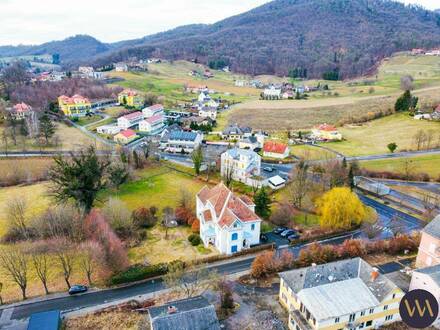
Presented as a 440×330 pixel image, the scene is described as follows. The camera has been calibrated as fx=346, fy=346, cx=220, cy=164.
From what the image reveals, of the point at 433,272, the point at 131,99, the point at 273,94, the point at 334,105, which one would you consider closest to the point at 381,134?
the point at 334,105

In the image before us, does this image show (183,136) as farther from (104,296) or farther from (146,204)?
(104,296)

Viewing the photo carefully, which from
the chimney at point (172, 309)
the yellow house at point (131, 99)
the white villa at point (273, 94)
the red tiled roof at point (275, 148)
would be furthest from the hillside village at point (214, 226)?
the white villa at point (273, 94)

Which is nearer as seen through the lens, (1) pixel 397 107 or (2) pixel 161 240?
(2) pixel 161 240

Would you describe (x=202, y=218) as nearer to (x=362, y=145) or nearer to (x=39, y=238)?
(x=39, y=238)

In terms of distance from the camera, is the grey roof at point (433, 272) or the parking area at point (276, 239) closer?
the grey roof at point (433, 272)

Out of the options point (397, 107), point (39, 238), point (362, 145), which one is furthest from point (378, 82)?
point (39, 238)

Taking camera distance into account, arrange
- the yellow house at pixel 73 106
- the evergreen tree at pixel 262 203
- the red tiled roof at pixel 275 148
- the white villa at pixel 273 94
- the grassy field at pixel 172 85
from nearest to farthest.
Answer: the evergreen tree at pixel 262 203 < the red tiled roof at pixel 275 148 < the yellow house at pixel 73 106 < the grassy field at pixel 172 85 < the white villa at pixel 273 94

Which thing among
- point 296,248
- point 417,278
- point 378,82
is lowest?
point 296,248

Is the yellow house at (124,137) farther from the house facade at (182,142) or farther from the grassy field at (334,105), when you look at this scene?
the grassy field at (334,105)
